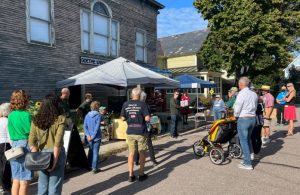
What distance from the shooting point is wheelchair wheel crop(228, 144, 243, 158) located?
315 inches

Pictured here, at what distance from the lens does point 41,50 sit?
12.8 m

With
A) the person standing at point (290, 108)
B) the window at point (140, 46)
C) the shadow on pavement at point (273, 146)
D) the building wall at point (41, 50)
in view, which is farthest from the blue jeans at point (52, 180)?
the window at point (140, 46)

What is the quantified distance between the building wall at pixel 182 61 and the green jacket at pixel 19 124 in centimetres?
3320

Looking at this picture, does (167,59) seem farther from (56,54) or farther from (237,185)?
(237,185)

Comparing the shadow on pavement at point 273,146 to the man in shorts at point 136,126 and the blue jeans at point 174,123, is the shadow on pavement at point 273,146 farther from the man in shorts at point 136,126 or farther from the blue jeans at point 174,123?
the blue jeans at point 174,123

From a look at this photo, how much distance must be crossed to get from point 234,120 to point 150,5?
14100mm

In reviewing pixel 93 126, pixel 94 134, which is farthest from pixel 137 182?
pixel 93 126

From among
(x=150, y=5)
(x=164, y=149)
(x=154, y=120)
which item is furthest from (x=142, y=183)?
(x=150, y=5)

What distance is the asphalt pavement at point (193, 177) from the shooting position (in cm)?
580

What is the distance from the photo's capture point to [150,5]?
20219 millimetres

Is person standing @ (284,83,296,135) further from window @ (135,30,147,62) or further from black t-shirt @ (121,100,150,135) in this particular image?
window @ (135,30,147,62)

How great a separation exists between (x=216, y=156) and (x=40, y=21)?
29.1ft

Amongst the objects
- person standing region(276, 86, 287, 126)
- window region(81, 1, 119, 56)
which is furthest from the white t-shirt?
person standing region(276, 86, 287, 126)

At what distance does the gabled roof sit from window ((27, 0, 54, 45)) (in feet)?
84.0
